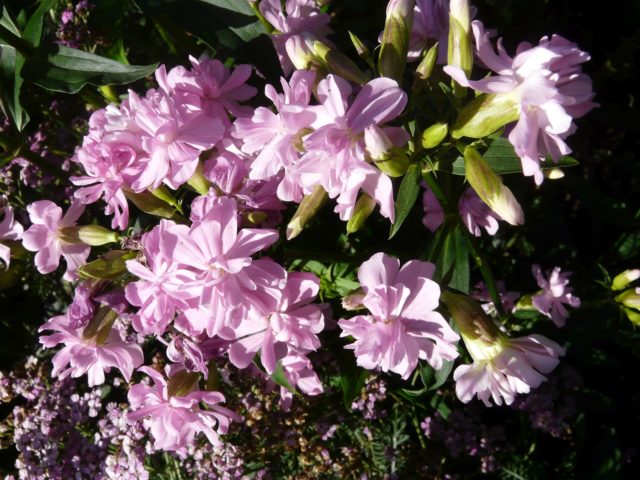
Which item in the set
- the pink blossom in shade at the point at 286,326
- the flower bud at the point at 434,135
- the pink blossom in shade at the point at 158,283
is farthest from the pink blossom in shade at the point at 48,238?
the flower bud at the point at 434,135

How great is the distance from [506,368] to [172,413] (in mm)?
498

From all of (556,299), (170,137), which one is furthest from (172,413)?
(556,299)

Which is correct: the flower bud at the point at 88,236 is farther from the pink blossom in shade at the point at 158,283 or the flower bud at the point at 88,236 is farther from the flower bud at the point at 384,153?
the flower bud at the point at 384,153

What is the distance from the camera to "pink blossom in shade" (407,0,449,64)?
953mm

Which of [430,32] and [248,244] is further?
[430,32]

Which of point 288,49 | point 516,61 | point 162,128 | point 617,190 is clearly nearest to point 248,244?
point 162,128

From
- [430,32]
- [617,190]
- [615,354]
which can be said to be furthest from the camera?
[617,190]

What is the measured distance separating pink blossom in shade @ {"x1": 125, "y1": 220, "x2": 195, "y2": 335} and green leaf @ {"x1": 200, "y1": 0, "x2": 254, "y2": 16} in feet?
1.77

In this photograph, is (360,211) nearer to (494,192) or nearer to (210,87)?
(494,192)

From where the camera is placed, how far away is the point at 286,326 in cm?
85

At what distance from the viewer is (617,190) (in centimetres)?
174

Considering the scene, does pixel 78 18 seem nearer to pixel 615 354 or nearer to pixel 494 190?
pixel 494 190

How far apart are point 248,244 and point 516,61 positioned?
0.40 meters

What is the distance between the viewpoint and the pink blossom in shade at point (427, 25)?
0.95 m
